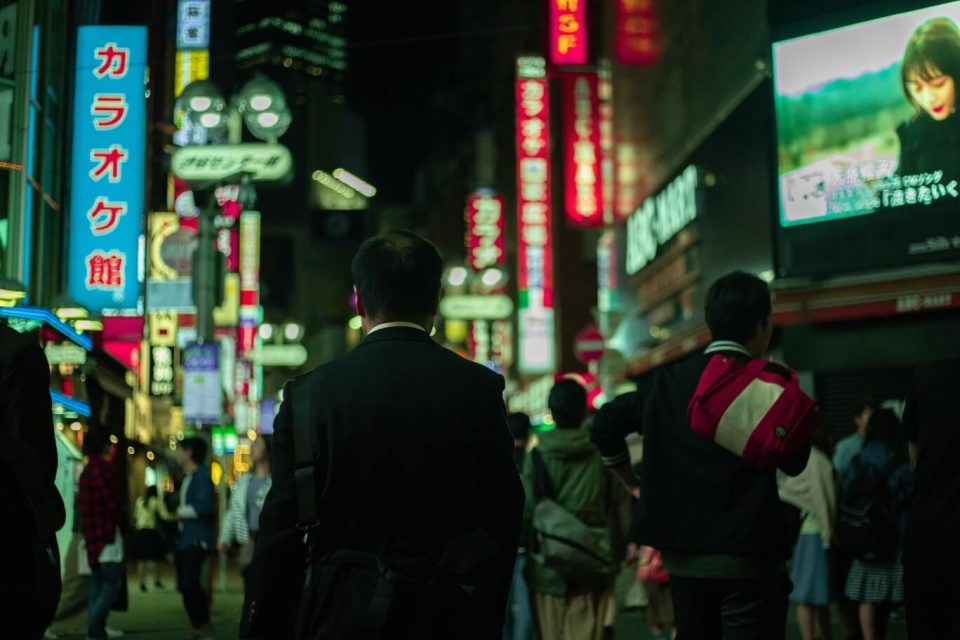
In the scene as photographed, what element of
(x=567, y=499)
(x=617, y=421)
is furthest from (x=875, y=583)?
(x=617, y=421)

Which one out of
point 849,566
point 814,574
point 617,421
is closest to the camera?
point 617,421

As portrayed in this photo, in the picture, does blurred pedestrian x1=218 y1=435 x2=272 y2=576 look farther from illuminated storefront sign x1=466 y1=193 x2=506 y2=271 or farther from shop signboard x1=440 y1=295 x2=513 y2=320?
illuminated storefront sign x1=466 y1=193 x2=506 y2=271

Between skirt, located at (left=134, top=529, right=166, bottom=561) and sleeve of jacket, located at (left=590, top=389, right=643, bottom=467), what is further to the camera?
skirt, located at (left=134, top=529, right=166, bottom=561)

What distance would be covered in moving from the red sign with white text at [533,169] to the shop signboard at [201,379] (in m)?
17.6

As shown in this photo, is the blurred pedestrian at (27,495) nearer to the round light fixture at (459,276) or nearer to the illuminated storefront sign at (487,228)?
the round light fixture at (459,276)

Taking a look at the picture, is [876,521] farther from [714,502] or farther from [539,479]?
[714,502]

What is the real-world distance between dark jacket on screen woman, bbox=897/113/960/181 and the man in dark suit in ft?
42.1

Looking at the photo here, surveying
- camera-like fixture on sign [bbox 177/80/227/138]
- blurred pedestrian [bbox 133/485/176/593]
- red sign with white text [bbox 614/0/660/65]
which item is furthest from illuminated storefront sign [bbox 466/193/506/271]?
camera-like fixture on sign [bbox 177/80/227/138]

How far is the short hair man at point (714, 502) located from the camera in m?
4.54

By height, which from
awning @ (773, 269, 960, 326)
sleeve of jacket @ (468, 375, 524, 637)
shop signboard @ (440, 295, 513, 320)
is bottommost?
sleeve of jacket @ (468, 375, 524, 637)

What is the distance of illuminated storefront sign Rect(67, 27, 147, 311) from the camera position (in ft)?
56.6

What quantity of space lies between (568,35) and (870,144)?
47.4ft

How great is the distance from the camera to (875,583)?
8.79m

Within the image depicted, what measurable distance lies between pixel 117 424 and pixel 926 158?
2011 cm
